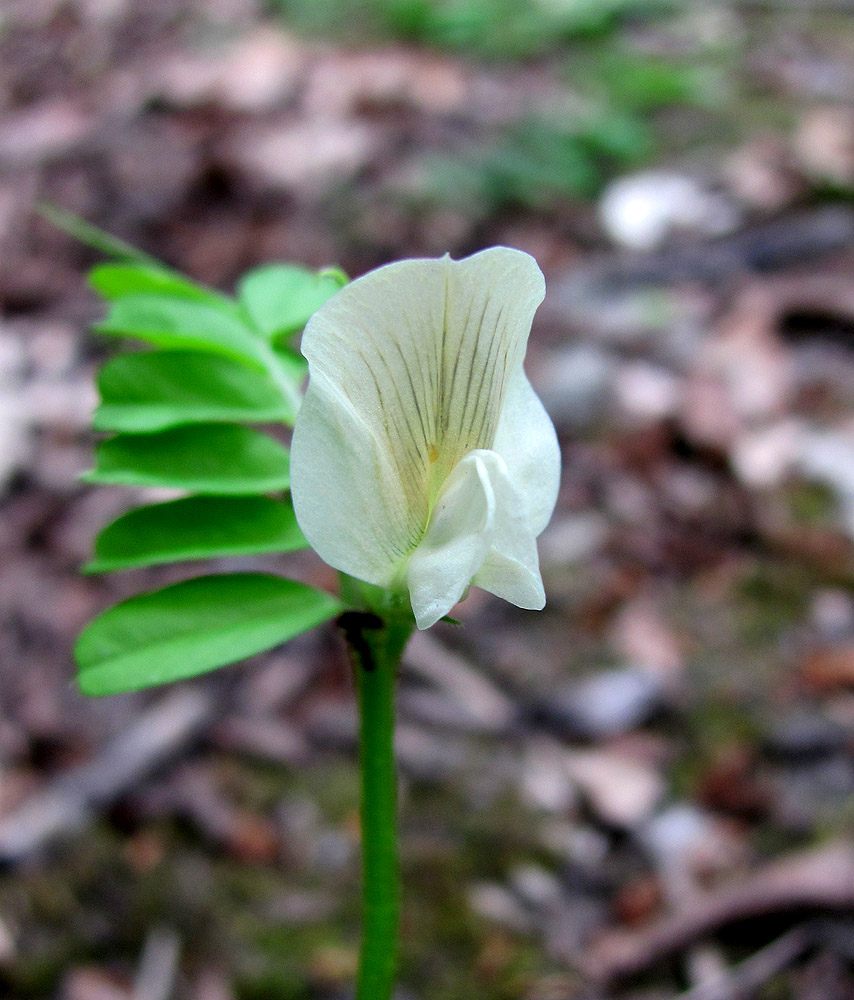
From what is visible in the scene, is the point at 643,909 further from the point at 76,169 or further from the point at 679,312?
the point at 76,169

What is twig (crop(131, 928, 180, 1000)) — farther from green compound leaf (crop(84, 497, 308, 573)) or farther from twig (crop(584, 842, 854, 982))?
green compound leaf (crop(84, 497, 308, 573))

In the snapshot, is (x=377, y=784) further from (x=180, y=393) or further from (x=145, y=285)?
(x=145, y=285)

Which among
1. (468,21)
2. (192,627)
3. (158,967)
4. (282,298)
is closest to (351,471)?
(192,627)

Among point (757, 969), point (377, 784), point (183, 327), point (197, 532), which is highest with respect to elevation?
point (183, 327)

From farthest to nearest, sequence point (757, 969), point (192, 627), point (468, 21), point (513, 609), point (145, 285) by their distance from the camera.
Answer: point (468, 21) < point (513, 609) < point (757, 969) < point (145, 285) < point (192, 627)

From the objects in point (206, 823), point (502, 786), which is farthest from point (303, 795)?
point (502, 786)

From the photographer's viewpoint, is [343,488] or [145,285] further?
[145,285]

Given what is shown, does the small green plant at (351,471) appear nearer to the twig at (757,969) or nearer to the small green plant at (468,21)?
the twig at (757,969)

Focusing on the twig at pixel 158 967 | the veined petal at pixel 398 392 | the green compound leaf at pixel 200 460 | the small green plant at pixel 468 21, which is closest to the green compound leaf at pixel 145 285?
the green compound leaf at pixel 200 460
